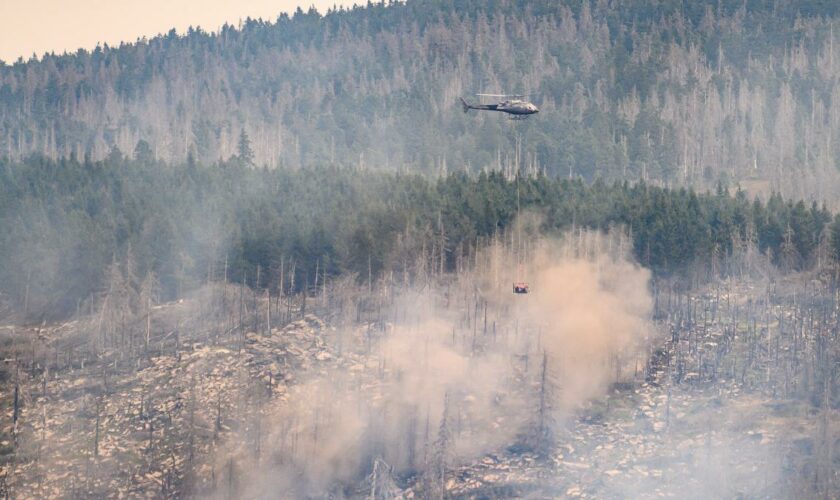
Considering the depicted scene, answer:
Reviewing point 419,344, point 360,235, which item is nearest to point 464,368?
point 419,344

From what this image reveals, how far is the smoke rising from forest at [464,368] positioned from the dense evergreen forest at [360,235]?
379 cm

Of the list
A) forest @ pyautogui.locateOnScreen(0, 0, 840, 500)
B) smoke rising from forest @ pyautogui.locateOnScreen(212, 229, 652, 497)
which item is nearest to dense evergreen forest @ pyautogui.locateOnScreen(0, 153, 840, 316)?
forest @ pyautogui.locateOnScreen(0, 0, 840, 500)

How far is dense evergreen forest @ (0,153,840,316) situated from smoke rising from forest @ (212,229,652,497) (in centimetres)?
379

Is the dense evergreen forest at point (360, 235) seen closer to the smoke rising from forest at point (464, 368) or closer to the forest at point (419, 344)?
the forest at point (419, 344)

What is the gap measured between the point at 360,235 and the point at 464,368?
2054cm

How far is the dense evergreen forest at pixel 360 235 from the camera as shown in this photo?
154875 mm

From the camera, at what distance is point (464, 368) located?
14512cm

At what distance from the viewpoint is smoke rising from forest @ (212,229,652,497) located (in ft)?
432

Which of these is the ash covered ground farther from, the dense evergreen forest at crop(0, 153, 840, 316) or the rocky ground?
the dense evergreen forest at crop(0, 153, 840, 316)

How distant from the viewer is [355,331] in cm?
14825

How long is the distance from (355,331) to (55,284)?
3557cm

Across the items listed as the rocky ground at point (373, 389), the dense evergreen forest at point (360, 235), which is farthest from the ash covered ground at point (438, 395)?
the dense evergreen forest at point (360, 235)

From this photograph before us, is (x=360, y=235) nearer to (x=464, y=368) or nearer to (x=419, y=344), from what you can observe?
(x=419, y=344)

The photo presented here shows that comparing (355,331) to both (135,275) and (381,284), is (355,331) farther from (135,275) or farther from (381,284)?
(135,275)
